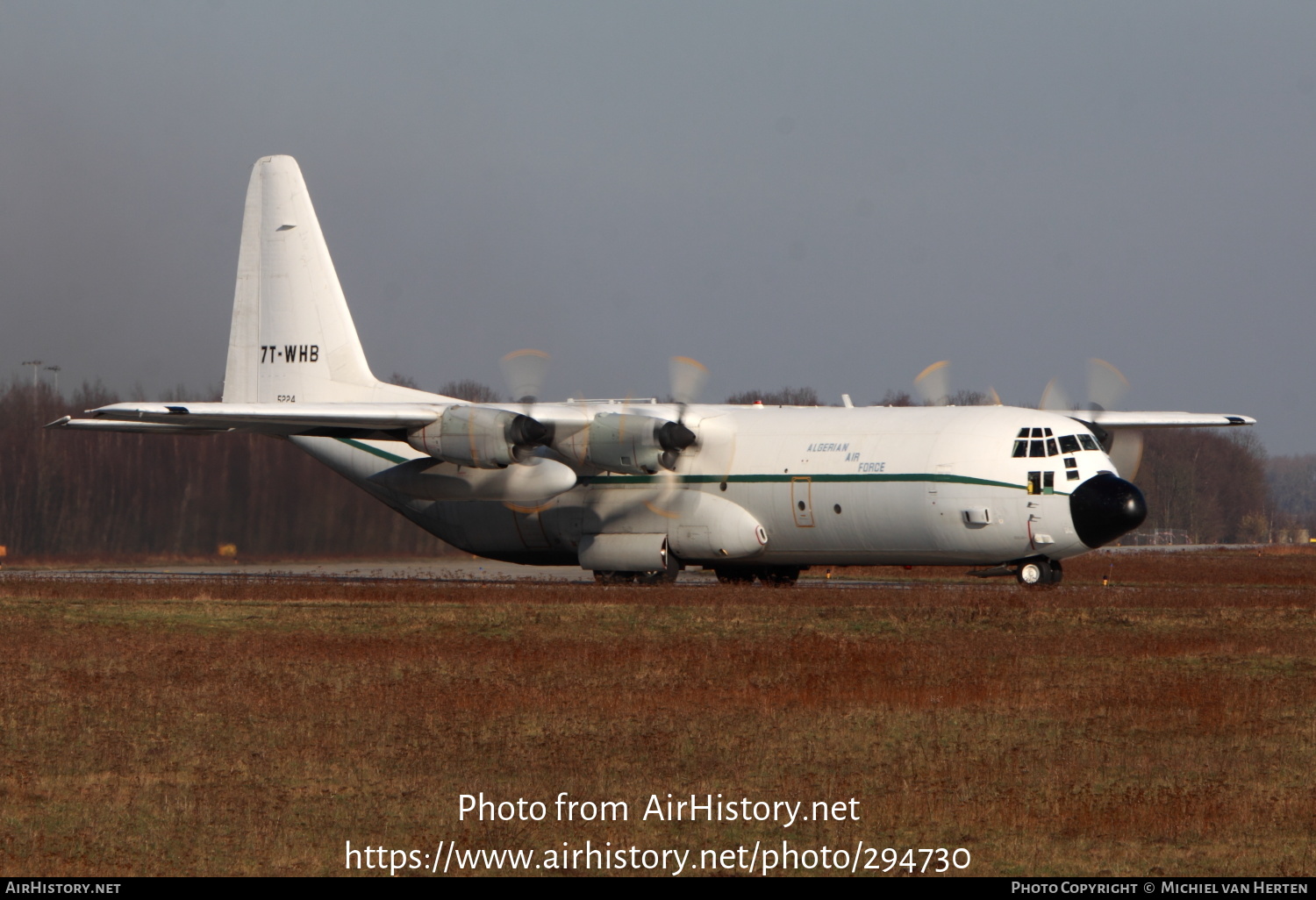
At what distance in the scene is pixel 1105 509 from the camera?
909 inches

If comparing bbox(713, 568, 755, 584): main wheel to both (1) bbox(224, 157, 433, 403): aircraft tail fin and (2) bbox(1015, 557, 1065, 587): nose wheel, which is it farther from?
(1) bbox(224, 157, 433, 403): aircraft tail fin

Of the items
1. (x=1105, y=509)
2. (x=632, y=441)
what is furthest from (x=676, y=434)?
(x=1105, y=509)

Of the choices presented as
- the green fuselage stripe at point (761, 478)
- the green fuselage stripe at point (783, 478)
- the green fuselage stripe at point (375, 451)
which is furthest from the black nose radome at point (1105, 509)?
the green fuselage stripe at point (375, 451)

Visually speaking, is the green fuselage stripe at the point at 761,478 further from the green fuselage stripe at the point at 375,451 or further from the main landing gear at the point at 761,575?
the main landing gear at the point at 761,575

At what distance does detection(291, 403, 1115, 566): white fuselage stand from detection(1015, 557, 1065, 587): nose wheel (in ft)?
1.23

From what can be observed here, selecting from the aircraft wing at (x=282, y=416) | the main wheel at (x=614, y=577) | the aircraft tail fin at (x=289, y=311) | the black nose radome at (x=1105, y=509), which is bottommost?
the main wheel at (x=614, y=577)

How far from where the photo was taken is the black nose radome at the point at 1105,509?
2295 cm

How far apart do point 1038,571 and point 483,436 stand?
33.1ft

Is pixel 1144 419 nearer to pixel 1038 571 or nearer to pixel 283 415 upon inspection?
pixel 1038 571

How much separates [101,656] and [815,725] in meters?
8.60

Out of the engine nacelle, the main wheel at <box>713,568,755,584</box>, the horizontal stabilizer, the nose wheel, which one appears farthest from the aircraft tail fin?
the nose wheel

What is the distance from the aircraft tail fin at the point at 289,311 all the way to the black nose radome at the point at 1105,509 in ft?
49.3

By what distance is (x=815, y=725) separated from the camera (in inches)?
459
